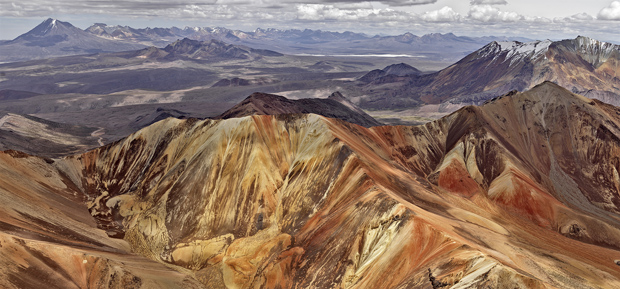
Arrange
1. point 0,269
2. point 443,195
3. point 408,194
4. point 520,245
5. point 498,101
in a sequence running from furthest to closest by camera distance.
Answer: point 498,101 < point 443,195 < point 408,194 < point 520,245 < point 0,269

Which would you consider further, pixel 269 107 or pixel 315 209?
pixel 269 107

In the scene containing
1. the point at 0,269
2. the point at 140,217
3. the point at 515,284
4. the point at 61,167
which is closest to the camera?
the point at 515,284

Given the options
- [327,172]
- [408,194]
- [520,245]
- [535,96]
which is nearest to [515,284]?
[520,245]

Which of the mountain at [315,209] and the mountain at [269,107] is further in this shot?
the mountain at [269,107]

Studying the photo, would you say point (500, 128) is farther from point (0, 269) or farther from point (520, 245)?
point (0, 269)

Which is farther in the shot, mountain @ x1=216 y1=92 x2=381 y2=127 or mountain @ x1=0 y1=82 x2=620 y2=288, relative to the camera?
mountain @ x1=216 y1=92 x2=381 y2=127

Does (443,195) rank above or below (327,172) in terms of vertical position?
below

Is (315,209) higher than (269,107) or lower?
lower

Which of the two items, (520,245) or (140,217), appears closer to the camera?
(520,245)
